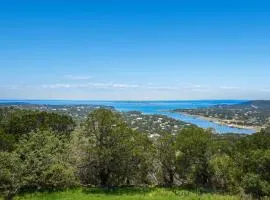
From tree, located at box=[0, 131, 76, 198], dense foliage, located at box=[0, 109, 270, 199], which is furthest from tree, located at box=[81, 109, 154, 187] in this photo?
tree, located at box=[0, 131, 76, 198]

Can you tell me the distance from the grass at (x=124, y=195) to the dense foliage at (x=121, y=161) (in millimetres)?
2334

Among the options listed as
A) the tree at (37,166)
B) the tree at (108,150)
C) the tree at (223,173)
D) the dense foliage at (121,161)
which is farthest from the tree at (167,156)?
the tree at (37,166)

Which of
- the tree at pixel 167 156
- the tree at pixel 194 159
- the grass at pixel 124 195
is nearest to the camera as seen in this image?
the grass at pixel 124 195

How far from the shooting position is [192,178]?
2295 inches

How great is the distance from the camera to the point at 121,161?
2068 inches

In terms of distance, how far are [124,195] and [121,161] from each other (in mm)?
7846

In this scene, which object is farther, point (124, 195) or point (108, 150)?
point (108, 150)

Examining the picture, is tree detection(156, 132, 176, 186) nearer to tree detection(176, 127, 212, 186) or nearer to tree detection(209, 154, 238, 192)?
tree detection(176, 127, 212, 186)

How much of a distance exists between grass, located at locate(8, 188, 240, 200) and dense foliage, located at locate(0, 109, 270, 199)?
2334 millimetres

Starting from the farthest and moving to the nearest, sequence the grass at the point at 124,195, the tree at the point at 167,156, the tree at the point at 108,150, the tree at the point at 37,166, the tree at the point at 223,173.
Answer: the tree at the point at 167,156 → the tree at the point at 223,173 → the tree at the point at 108,150 → the grass at the point at 124,195 → the tree at the point at 37,166

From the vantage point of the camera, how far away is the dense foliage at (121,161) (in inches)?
1833

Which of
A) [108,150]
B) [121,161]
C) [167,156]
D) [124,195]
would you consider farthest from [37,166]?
[167,156]

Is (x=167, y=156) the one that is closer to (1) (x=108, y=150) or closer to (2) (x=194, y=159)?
(2) (x=194, y=159)

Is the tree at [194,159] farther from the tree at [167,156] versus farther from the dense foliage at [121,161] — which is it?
the tree at [167,156]
